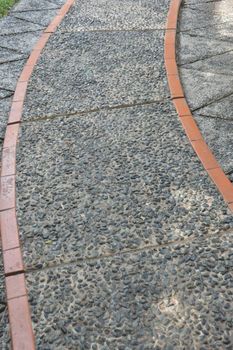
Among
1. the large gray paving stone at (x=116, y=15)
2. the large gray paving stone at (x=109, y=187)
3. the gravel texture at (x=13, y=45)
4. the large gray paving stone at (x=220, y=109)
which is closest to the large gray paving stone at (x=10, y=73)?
the gravel texture at (x=13, y=45)

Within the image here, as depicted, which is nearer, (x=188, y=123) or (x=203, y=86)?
(x=188, y=123)

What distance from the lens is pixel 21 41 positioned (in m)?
5.14

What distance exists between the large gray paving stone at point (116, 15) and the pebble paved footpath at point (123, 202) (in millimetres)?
504

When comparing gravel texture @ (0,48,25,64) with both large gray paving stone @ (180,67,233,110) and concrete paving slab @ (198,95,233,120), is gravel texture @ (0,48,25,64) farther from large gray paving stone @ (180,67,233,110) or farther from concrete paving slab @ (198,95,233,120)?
concrete paving slab @ (198,95,233,120)

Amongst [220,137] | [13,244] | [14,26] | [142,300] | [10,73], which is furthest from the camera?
[14,26]

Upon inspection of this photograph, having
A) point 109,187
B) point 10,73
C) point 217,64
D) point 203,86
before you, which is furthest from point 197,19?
point 109,187

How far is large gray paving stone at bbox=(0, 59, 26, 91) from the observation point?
4.32 m

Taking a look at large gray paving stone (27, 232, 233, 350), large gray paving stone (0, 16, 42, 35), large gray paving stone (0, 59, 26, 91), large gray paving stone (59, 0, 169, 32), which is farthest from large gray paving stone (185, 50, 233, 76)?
large gray paving stone (27, 232, 233, 350)

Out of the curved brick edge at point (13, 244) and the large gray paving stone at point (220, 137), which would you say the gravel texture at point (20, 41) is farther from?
the large gray paving stone at point (220, 137)

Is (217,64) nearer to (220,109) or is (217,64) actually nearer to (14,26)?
(220,109)

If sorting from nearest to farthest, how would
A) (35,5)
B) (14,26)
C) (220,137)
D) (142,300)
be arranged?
(142,300), (220,137), (14,26), (35,5)

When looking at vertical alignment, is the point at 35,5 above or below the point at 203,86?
above

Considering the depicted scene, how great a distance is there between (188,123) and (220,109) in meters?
0.37

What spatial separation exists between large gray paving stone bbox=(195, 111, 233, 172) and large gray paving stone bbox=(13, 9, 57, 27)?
281cm
